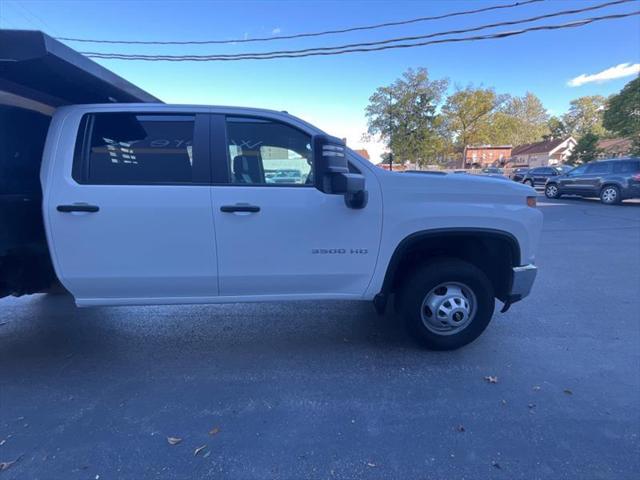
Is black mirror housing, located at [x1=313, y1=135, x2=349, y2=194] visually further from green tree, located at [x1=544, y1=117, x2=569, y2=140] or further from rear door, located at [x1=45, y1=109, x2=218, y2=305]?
green tree, located at [x1=544, y1=117, x2=569, y2=140]

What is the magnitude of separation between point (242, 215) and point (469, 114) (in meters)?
52.0

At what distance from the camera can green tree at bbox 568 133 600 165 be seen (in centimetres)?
3769

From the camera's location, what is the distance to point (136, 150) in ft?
8.51

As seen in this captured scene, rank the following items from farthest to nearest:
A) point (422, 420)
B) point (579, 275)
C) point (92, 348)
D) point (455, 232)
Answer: point (579, 275), point (92, 348), point (455, 232), point (422, 420)

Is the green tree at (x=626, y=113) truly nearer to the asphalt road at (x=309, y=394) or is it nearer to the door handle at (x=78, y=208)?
the asphalt road at (x=309, y=394)

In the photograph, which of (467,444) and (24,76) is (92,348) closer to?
(24,76)

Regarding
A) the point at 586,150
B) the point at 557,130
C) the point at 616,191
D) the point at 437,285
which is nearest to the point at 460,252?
the point at 437,285

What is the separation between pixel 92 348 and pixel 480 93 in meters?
52.8

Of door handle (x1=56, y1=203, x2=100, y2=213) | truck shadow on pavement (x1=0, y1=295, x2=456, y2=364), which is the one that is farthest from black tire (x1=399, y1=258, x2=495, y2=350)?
door handle (x1=56, y1=203, x2=100, y2=213)

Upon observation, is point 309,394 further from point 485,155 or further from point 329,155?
point 485,155

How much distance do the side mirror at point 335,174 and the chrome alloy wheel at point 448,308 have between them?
1093 millimetres

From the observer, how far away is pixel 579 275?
5211 millimetres

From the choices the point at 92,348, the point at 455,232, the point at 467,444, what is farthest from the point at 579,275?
the point at 92,348

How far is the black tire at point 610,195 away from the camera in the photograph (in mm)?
13726
